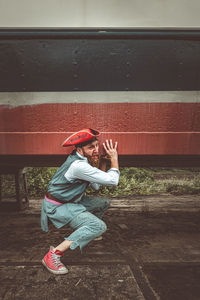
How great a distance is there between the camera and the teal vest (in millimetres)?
2031

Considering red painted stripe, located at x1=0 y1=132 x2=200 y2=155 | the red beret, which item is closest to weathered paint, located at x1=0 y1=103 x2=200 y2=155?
red painted stripe, located at x1=0 y1=132 x2=200 y2=155

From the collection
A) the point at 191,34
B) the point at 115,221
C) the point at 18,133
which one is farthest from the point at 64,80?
the point at 115,221

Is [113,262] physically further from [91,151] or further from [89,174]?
[91,151]

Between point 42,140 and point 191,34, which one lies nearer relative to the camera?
point 191,34

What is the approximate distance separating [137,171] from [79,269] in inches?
216

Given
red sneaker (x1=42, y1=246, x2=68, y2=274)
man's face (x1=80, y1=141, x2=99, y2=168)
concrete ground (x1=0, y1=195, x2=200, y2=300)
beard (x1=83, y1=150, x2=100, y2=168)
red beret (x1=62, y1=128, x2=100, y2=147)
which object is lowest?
concrete ground (x1=0, y1=195, x2=200, y2=300)

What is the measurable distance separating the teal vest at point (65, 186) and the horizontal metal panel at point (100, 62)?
655 millimetres

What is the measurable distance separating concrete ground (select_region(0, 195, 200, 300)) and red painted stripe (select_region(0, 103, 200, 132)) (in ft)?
3.99

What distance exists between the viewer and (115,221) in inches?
129

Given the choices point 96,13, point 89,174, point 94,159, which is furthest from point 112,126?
point 96,13

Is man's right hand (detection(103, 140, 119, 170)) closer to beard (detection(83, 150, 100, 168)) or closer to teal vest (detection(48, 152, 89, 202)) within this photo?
beard (detection(83, 150, 100, 168))

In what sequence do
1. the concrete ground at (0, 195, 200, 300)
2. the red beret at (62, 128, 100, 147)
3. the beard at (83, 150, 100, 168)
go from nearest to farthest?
the concrete ground at (0, 195, 200, 300)
the red beret at (62, 128, 100, 147)
the beard at (83, 150, 100, 168)

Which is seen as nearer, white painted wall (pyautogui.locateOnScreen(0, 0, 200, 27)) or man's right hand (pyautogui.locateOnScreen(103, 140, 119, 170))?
white painted wall (pyautogui.locateOnScreen(0, 0, 200, 27))

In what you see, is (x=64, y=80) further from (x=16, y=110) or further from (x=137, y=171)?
(x=137, y=171)
